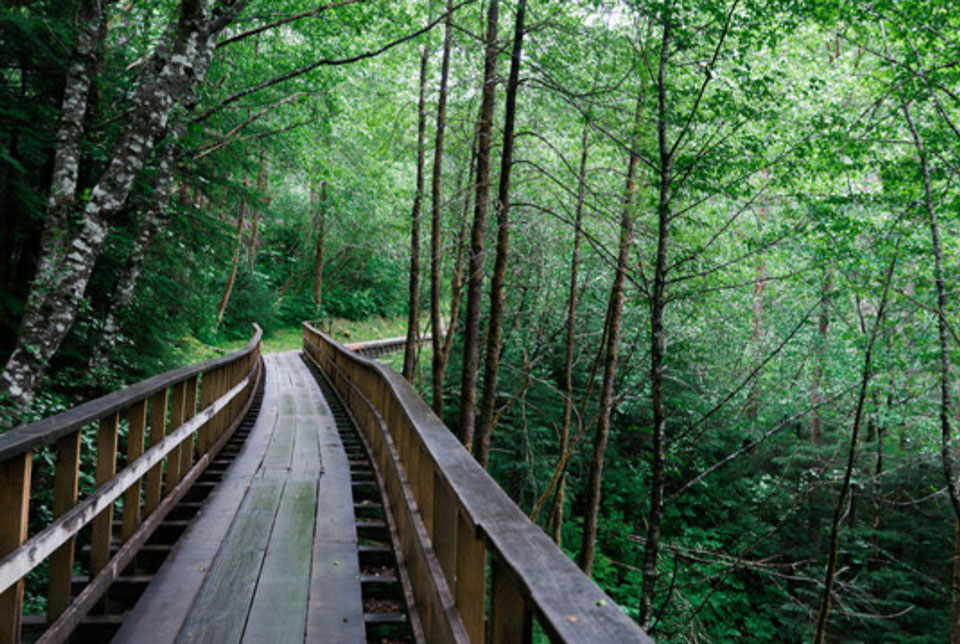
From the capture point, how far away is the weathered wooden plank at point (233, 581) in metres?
2.96

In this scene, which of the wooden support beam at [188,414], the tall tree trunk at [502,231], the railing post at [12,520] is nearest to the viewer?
the railing post at [12,520]

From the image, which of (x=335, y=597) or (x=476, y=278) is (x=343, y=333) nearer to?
(x=476, y=278)

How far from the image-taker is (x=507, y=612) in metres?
1.59

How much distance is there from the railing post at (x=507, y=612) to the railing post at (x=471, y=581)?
0.37 m

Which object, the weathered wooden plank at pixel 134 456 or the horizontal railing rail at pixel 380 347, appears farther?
the horizontal railing rail at pixel 380 347

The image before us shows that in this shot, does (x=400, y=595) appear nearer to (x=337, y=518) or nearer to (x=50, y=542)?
(x=337, y=518)

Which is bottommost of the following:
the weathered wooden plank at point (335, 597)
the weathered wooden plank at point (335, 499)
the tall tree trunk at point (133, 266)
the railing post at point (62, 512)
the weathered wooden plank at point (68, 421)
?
the weathered wooden plank at point (335, 499)

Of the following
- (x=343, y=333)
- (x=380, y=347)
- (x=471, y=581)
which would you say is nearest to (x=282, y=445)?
(x=471, y=581)

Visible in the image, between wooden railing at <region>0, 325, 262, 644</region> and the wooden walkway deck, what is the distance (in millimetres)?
277

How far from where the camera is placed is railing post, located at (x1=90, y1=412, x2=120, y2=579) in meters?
3.21

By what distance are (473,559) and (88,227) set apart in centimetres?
555

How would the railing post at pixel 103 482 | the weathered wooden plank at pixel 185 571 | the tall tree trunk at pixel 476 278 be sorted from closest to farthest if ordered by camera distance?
1. the weathered wooden plank at pixel 185 571
2. the railing post at pixel 103 482
3. the tall tree trunk at pixel 476 278

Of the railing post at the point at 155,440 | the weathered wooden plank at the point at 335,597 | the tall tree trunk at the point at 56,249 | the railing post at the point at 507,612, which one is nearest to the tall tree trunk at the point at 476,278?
the weathered wooden plank at the point at 335,597

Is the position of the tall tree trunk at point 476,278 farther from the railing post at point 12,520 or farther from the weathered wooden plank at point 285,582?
the railing post at point 12,520
